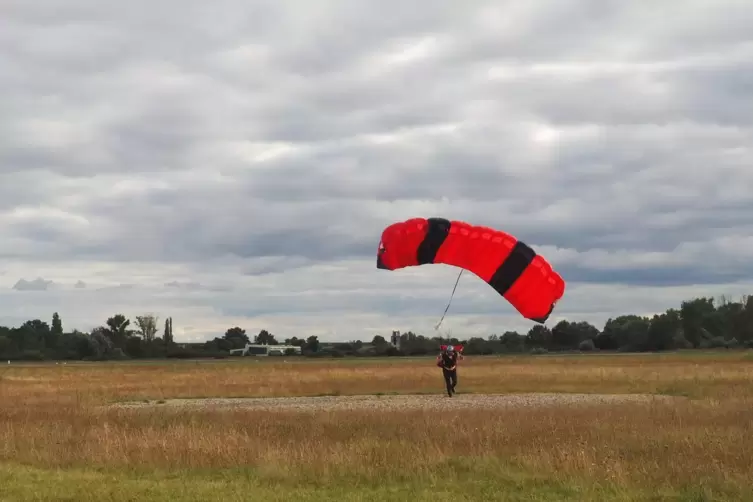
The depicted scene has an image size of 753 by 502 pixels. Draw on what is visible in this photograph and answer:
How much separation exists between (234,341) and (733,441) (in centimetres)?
16944

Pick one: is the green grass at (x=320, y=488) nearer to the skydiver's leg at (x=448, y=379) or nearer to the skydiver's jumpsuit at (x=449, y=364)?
the skydiver's jumpsuit at (x=449, y=364)

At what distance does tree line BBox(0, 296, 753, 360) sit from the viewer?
409ft

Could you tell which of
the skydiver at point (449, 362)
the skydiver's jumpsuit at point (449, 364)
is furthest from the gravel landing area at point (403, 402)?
the skydiver at point (449, 362)

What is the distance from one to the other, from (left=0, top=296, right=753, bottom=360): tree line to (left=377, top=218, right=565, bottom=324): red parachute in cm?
8516

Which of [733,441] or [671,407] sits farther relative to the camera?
[671,407]

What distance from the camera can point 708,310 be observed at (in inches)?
6348

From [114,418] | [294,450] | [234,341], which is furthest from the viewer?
[234,341]

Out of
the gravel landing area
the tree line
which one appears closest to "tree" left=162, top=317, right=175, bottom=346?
the tree line

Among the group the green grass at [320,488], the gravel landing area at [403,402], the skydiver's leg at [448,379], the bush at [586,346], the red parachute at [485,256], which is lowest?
the green grass at [320,488]

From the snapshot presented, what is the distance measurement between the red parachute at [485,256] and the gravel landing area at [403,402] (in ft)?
15.3

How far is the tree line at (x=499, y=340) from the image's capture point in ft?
409

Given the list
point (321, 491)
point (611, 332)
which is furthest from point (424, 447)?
point (611, 332)

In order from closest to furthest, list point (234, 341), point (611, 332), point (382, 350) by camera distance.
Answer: point (382, 350), point (611, 332), point (234, 341)

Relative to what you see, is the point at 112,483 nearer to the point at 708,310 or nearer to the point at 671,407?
the point at 671,407
